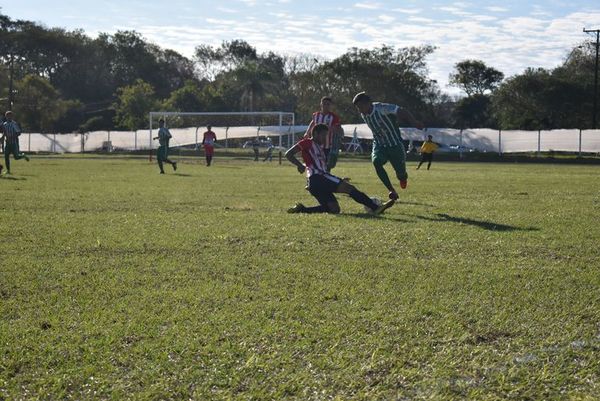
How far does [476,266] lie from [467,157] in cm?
5007

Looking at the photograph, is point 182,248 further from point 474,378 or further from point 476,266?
point 474,378

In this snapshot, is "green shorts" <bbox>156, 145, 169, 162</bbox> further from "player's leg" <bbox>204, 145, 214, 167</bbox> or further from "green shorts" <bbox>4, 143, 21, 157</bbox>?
"player's leg" <bbox>204, 145, 214, 167</bbox>

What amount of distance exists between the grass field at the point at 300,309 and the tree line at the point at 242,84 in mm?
71051

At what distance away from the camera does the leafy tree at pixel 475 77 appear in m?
97.2

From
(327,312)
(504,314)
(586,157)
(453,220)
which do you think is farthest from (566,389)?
(586,157)

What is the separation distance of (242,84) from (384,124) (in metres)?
80.4

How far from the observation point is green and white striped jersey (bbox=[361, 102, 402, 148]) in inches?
497

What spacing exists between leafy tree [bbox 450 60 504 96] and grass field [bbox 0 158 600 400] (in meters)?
90.6

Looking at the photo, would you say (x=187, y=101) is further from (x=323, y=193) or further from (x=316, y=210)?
(x=316, y=210)

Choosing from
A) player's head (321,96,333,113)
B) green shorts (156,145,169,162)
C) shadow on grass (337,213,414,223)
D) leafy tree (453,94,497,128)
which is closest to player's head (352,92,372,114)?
shadow on grass (337,213,414,223)

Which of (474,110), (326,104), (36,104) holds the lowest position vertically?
(326,104)

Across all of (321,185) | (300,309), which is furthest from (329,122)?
(300,309)

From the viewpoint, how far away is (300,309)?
16.3 ft

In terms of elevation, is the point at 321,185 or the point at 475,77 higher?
the point at 475,77
